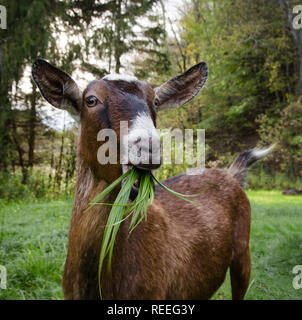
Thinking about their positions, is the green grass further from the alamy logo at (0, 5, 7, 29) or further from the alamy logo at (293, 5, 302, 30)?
the alamy logo at (293, 5, 302, 30)

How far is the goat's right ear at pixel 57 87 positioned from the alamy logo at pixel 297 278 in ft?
9.60

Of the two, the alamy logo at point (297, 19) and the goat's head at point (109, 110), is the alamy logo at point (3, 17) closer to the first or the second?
the goat's head at point (109, 110)

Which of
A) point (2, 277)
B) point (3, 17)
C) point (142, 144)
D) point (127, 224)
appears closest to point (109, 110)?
point (142, 144)

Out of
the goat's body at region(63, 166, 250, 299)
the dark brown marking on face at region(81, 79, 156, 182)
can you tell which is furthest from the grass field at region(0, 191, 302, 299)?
the dark brown marking on face at region(81, 79, 156, 182)

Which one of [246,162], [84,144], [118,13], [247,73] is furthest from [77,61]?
[247,73]

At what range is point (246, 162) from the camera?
289 cm

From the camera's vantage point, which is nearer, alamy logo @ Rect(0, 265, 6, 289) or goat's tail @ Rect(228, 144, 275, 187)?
alamy logo @ Rect(0, 265, 6, 289)

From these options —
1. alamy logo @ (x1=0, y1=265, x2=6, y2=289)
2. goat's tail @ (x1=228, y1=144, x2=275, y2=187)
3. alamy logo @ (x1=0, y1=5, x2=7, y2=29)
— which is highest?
alamy logo @ (x1=0, y1=5, x2=7, y2=29)

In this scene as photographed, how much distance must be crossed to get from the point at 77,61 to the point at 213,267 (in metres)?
5.89

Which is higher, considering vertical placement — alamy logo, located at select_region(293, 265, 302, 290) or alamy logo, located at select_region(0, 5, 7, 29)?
alamy logo, located at select_region(0, 5, 7, 29)

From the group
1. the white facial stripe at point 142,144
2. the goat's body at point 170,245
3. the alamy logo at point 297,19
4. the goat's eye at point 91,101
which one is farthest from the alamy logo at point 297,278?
the alamy logo at point 297,19

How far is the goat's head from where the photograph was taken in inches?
49.8

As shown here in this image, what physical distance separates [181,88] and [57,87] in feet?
2.73

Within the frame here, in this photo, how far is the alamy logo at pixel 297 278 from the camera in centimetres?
300
